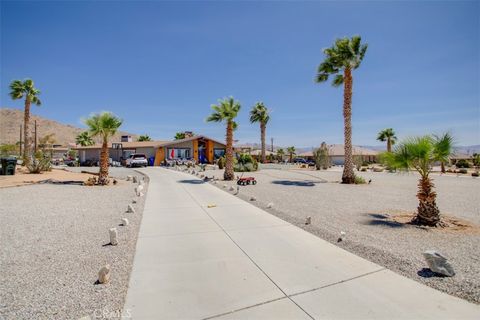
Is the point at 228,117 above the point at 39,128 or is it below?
below

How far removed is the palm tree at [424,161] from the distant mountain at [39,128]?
372 ft

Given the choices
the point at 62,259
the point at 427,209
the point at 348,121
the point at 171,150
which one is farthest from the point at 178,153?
the point at 427,209

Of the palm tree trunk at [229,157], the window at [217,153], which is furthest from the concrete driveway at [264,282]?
the window at [217,153]

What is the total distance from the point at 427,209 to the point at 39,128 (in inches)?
6023

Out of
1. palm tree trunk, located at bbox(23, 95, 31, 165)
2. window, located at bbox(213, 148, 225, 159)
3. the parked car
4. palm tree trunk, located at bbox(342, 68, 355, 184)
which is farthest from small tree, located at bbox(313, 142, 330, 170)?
palm tree trunk, located at bbox(23, 95, 31, 165)

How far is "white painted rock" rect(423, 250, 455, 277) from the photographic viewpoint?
4.30 metres

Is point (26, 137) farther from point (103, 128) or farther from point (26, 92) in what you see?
point (103, 128)

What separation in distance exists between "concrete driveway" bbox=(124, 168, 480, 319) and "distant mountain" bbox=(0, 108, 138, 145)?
113 metres

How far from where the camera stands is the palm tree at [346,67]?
18.5 m

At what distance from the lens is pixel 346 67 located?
62.3 ft

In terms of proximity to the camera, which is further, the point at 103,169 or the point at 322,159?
the point at 322,159

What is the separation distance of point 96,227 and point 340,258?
6.84 m

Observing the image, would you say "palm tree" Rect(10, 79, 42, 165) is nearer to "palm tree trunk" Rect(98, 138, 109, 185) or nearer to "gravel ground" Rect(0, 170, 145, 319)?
"palm tree trunk" Rect(98, 138, 109, 185)

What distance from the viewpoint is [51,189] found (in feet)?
47.3
